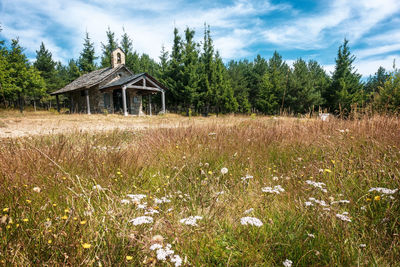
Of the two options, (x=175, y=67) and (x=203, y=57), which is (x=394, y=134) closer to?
(x=175, y=67)

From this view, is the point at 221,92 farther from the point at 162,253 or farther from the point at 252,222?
the point at 162,253

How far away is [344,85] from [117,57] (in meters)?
A: 35.4

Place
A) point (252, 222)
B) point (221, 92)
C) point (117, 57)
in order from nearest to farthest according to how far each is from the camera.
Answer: point (252, 222) → point (117, 57) → point (221, 92)

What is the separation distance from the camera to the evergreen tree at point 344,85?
110 ft

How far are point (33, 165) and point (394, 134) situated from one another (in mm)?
5030

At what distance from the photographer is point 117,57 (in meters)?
25.5

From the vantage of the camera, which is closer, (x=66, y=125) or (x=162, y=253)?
(x=162, y=253)

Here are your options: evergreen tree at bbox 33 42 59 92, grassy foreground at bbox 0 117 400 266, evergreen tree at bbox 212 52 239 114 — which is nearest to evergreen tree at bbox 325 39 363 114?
evergreen tree at bbox 212 52 239 114

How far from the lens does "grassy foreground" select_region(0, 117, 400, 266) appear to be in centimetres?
111

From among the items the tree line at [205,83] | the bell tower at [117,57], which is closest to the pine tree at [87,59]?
the tree line at [205,83]

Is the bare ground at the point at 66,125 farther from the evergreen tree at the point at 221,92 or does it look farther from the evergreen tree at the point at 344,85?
the evergreen tree at the point at 344,85

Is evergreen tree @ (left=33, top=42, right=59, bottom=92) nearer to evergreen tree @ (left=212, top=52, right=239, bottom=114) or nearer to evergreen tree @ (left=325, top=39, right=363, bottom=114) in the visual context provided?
evergreen tree @ (left=212, top=52, right=239, bottom=114)

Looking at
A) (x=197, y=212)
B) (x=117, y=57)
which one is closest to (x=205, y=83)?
(x=117, y=57)

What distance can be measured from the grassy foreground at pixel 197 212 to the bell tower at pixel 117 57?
25.2 m
